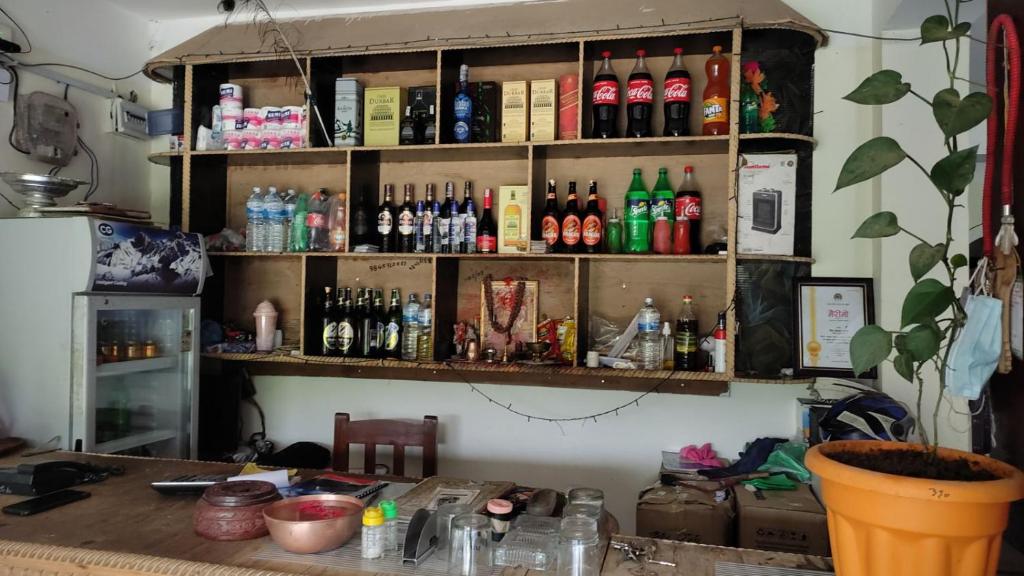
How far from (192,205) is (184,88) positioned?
560 millimetres

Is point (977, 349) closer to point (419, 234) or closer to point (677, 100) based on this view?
point (677, 100)

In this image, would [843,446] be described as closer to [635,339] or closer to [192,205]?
[635,339]

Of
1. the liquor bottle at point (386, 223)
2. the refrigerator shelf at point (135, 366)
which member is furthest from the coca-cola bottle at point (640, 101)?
the refrigerator shelf at point (135, 366)

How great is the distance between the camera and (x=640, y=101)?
259cm

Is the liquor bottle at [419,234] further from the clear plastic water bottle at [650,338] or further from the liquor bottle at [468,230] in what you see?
the clear plastic water bottle at [650,338]

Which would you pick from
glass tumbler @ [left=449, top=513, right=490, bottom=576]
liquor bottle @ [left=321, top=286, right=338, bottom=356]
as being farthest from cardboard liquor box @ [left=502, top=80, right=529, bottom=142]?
glass tumbler @ [left=449, top=513, right=490, bottom=576]

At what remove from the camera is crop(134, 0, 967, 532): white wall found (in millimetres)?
2604

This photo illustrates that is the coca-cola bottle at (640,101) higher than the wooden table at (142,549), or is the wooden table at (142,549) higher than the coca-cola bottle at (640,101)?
the coca-cola bottle at (640,101)

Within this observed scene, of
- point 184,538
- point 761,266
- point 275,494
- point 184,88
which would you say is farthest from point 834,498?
point 184,88

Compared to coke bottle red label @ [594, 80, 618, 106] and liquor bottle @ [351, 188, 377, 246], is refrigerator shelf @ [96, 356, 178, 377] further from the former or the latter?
coke bottle red label @ [594, 80, 618, 106]

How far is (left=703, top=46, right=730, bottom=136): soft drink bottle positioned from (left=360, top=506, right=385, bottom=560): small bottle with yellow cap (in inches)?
74.1

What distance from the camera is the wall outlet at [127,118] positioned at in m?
3.04

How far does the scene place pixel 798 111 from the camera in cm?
260

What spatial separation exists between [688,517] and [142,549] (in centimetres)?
164
